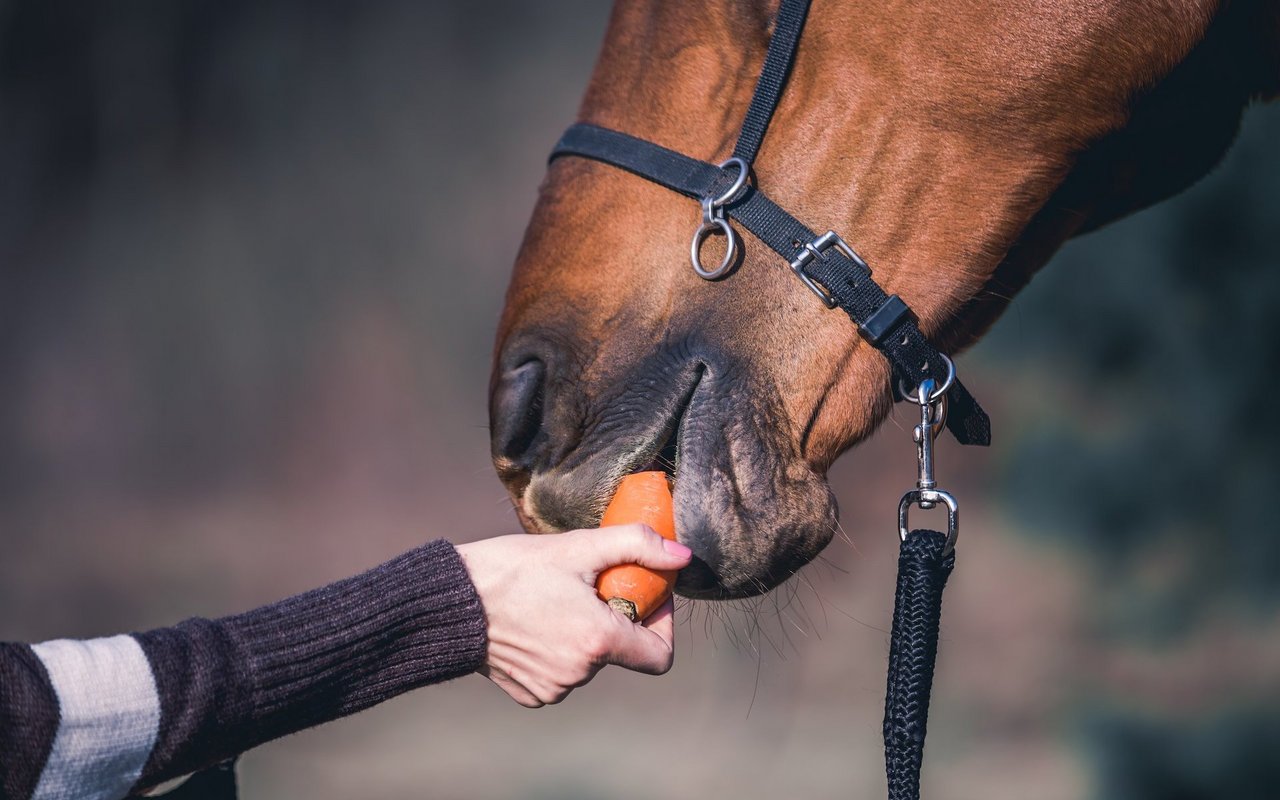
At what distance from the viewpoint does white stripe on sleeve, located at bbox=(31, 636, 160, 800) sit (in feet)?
2.19

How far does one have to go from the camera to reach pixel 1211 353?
7.57 feet

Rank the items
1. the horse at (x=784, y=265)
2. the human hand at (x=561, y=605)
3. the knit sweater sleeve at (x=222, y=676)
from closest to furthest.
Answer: the knit sweater sleeve at (x=222, y=676)
the human hand at (x=561, y=605)
the horse at (x=784, y=265)

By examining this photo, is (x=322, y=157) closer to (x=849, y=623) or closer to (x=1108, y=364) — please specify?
(x=849, y=623)

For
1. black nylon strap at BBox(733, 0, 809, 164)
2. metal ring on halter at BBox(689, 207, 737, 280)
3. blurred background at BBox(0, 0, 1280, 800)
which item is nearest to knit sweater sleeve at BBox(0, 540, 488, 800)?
metal ring on halter at BBox(689, 207, 737, 280)

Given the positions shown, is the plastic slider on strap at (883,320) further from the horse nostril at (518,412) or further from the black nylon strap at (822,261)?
the horse nostril at (518,412)

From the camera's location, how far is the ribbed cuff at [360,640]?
75 cm

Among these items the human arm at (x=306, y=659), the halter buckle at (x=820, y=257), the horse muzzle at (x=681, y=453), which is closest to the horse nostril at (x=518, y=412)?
the horse muzzle at (x=681, y=453)

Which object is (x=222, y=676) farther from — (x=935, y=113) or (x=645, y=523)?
(x=935, y=113)

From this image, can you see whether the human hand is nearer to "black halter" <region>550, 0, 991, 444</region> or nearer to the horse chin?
the horse chin

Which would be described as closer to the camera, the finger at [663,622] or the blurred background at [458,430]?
the finger at [663,622]

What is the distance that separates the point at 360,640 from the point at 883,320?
47 cm

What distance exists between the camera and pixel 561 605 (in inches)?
30.5

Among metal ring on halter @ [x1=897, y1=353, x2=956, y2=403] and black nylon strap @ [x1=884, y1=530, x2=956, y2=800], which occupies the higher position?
metal ring on halter @ [x1=897, y1=353, x2=956, y2=403]

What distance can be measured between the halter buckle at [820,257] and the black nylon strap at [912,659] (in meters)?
0.21
